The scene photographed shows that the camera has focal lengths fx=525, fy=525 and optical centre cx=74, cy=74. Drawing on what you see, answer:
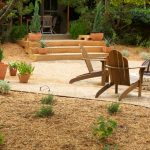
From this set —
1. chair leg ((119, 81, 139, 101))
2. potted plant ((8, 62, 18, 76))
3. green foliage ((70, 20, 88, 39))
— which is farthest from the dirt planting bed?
green foliage ((70, 20, 88, 39))

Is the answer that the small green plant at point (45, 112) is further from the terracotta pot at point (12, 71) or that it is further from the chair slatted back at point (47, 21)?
the chair slatted back at point (47, 21)

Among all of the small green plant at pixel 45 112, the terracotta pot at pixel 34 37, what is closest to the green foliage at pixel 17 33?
the terracotta pot at pixel 34 37

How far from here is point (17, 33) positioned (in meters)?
19.3

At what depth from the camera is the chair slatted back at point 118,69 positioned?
30.7 feet

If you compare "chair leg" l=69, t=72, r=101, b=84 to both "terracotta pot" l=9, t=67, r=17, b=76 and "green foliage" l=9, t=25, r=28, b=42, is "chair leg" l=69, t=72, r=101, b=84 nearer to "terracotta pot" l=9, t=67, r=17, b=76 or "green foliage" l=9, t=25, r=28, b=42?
"terracotta pot" l=9, t=67, r=17, b=76

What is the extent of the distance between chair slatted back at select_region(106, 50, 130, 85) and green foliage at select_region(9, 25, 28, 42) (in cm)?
1016

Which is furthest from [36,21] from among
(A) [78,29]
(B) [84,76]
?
(B) [84,76]

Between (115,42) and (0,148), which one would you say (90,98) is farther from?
(115,42)

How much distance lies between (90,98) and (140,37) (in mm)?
12535

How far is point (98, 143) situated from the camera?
6.54 m

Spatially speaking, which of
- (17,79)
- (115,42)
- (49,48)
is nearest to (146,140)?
(17,79)

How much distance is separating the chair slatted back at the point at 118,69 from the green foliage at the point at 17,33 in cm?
1016

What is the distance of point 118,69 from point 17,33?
10431mm

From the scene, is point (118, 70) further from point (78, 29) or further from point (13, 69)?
point (78, 29)
